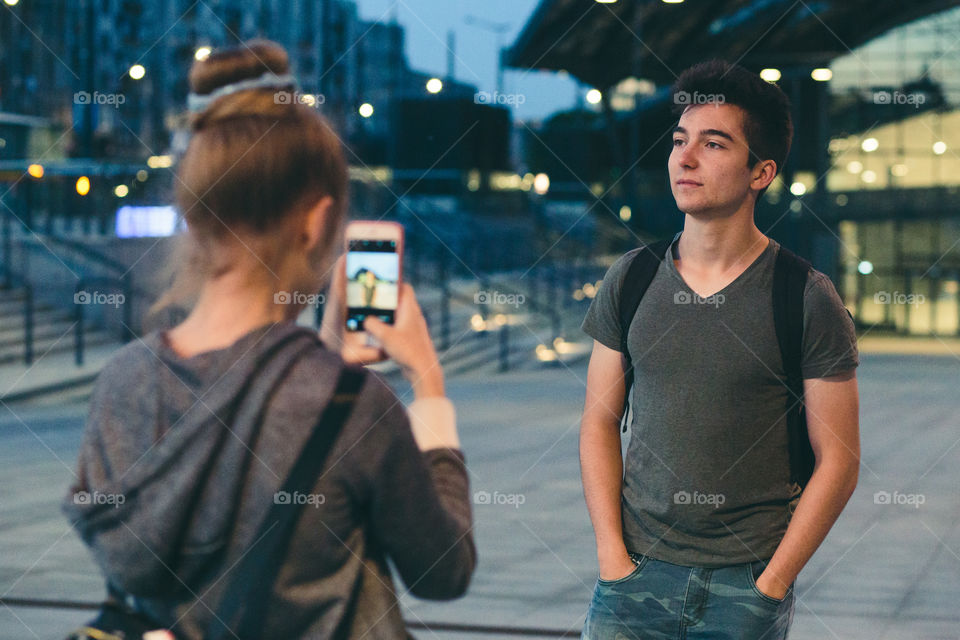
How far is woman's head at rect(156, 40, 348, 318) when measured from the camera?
157cm

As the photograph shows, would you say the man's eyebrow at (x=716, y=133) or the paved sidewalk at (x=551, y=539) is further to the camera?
the paved sidewalk at (x=551, y=539)

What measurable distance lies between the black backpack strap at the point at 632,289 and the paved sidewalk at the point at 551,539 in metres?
2.58

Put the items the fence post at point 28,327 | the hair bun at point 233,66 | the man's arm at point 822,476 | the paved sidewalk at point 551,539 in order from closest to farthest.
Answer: the hair bun at point 233,66 → the man's arm at point 822,476 → the paved sidewalk at point 551,539 → the fence post at point 28,327

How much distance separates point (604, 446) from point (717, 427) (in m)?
0.30

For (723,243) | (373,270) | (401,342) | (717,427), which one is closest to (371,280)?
(373,270)

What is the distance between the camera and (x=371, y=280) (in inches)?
73.4

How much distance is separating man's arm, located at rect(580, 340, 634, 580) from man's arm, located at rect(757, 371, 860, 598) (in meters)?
0.35

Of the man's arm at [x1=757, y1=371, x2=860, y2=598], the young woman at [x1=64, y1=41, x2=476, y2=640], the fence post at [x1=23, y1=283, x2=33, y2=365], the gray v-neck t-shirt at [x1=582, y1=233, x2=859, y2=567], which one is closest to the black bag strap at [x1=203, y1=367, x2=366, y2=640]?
the young woman at [x1=64, y1=41, x2=476, y2=640]

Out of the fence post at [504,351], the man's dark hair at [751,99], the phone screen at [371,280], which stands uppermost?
the man's dark hair at [751,99]

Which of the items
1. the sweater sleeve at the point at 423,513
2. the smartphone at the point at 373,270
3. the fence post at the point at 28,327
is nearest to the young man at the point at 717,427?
the smartphone at the point at 373,270

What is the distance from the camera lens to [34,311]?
15797 millimetres

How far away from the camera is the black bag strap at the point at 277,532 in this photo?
5.03 ft

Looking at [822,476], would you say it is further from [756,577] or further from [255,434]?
[255,434]

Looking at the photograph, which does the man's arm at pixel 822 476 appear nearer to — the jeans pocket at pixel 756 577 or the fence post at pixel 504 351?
the jeans pocket at pixel 756 577
